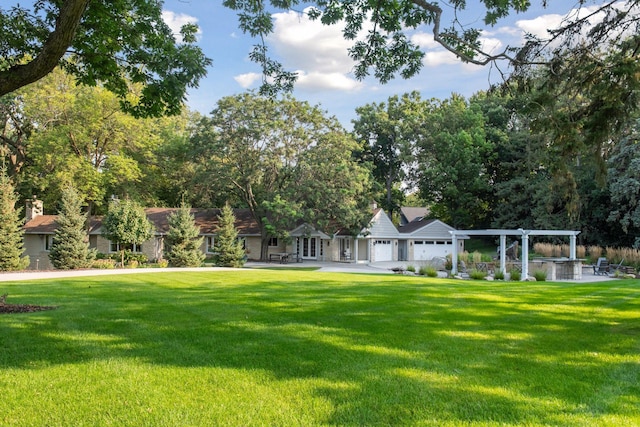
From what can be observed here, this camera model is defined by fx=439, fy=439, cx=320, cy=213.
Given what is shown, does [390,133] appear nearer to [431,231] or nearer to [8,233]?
[431,231]

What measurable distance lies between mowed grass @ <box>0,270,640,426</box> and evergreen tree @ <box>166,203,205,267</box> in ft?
59.5

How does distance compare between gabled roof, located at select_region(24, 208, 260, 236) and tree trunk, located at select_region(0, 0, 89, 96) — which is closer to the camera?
tree trunk, located at select_region(0, 0, 89, 96)

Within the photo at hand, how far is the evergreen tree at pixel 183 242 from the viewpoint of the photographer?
26000mm

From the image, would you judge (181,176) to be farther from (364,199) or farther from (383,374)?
(383,374)

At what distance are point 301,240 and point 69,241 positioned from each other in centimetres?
1824

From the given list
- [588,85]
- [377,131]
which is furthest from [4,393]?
[377,131]

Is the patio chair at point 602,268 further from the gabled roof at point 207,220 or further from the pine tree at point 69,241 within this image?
the pine tree at point 69,241

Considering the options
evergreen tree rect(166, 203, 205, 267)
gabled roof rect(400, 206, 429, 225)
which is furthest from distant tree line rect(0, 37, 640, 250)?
gabled roof rect(400, 206, 429, 225)

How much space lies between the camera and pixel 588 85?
8078 millimetres

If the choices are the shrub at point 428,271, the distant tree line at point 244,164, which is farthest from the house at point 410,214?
the shrub at point 428,271

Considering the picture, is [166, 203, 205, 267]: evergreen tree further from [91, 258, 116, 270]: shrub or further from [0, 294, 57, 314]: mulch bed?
[0, 294, 57, 314]: mulch bed

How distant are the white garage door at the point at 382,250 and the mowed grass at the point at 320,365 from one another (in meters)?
28.9

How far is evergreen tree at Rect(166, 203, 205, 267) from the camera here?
26.0 meters

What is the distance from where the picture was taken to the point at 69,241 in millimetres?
24125
